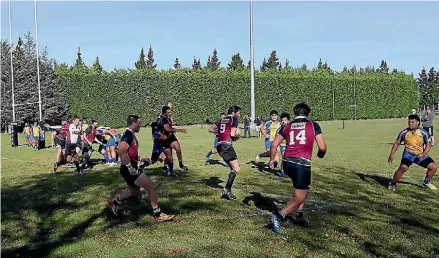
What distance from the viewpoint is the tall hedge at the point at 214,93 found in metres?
53.2

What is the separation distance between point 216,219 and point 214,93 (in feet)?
162

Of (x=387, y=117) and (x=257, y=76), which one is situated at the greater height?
(x=257, y=76)

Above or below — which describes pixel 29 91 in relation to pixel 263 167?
above

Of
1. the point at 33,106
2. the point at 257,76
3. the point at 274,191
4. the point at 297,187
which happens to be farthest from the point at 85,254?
the point at 257,76

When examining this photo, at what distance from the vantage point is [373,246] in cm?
791

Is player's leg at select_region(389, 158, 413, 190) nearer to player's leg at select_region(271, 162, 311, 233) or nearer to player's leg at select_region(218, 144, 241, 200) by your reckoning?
player's leg at select_region(218, 144, 241, 200)

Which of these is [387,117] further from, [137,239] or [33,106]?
[137,239]

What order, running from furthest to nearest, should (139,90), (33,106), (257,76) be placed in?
1. (257,76)
2. (139,90)
3. (33,106)

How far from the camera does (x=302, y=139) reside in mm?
8672

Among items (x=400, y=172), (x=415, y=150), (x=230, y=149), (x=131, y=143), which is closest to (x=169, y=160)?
(x=230, y=149)

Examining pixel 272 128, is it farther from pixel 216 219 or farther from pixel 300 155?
pixel 300 155

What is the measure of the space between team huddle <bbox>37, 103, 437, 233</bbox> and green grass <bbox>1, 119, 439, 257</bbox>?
425 mm

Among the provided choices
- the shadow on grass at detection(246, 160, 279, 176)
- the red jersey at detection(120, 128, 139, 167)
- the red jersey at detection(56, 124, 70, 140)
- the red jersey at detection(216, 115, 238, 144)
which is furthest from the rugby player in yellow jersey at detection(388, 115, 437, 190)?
the red jersey at detection(56, 124, 70, 140)

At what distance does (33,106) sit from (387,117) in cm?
4571
